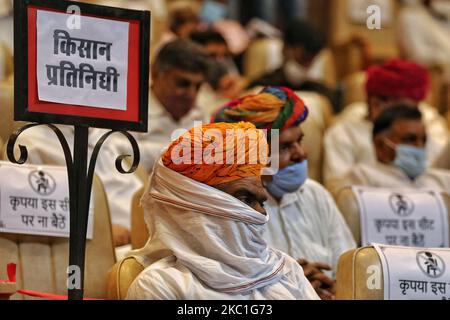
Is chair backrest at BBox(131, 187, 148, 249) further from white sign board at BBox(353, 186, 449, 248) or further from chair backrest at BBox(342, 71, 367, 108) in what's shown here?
chair backrest at BBox(342, 71, 367, 108)

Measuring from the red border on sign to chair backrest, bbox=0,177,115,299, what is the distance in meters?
0.82

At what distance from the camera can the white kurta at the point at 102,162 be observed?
3668 millimetres

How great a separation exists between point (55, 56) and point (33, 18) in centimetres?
10

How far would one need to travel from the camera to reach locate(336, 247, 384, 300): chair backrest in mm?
2812

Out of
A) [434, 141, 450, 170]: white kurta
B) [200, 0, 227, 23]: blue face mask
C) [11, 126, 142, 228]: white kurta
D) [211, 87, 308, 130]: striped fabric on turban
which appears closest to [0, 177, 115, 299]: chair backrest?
[11, 126, 142, 228]: white kurta

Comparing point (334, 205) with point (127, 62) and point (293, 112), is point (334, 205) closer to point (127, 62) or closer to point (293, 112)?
point (293, 112)

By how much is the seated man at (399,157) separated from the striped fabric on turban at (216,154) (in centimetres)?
144

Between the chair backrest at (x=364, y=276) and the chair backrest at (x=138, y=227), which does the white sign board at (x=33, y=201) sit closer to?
the chair backrest at (x=138, y=227)

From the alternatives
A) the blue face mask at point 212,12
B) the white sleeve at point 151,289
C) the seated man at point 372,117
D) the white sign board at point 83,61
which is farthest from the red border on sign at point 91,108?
the blue face mask at point 212,12

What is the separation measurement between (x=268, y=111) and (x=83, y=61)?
0.98 meters

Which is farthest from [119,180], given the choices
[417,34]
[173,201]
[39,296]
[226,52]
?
[417,34]

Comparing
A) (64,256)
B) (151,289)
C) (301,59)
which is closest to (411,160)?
(64,256)

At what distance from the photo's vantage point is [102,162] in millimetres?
4000

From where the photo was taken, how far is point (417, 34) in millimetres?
7316
